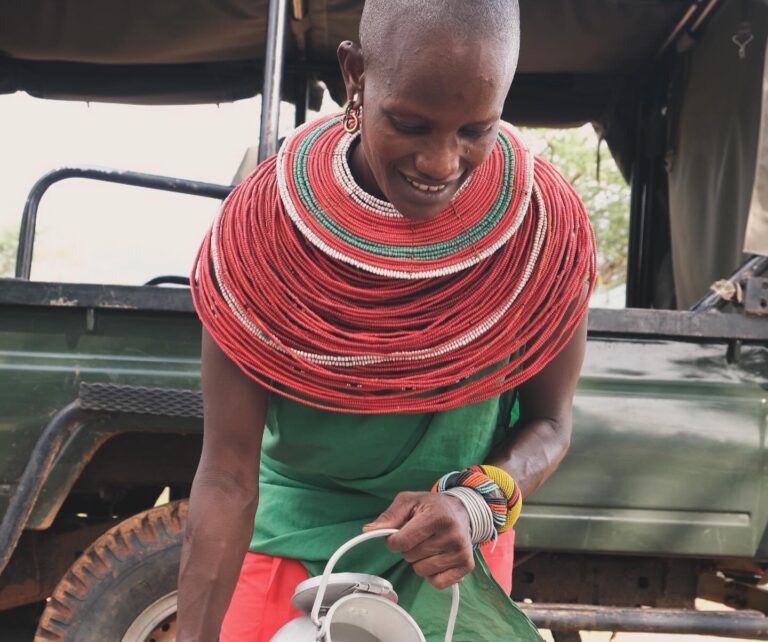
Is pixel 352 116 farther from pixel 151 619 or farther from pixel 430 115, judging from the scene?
pixel 151 619

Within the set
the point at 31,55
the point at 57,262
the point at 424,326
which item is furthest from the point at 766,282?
the point at 57,262

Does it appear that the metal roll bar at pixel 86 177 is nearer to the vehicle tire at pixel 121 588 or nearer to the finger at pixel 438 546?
the vehicle tire at pixel 121 588

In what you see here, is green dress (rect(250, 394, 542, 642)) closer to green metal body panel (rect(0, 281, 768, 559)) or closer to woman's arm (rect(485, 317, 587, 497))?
woman's arm (rect(485, 317, 587, 497))

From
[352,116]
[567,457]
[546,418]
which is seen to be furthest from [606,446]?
[352,116]

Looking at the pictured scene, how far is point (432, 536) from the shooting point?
1246 millimetres

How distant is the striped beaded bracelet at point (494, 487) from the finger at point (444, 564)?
0.10 metres

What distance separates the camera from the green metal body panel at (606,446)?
2.89m

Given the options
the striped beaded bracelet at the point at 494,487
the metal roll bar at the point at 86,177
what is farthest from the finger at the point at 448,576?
the metal roll bar at the point at 86,177

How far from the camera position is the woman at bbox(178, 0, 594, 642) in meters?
1.47

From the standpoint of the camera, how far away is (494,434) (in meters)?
1.62

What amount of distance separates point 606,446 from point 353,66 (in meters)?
1.80

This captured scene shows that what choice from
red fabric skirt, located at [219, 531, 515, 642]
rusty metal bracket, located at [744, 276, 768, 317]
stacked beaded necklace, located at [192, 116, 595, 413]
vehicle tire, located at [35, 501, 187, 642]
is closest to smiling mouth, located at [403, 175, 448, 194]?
stacked beaded necklace, located at [192, 116, 595, 413]

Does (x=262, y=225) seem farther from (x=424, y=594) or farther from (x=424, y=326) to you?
(x=424, y=594)

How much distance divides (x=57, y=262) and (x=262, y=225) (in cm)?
525
